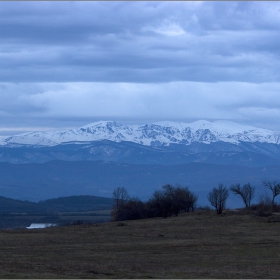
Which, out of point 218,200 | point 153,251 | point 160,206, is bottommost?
point 153,251

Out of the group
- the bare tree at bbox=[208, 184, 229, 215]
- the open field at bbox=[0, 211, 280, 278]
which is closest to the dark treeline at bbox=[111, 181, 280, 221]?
the bare tree at bbox=[208, 184, 229, 215]

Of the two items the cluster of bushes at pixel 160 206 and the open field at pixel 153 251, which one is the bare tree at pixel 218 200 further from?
the open field at pixel 153 251

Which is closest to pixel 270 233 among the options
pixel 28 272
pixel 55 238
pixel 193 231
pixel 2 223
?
pixel 193 231

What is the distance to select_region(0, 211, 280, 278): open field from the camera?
31688mm

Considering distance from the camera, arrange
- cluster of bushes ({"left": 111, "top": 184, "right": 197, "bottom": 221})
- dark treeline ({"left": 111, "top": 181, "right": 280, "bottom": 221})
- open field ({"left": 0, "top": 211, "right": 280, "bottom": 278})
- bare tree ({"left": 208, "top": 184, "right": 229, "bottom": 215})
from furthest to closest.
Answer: cluster of bushes ({"left": 111, "top": 184, "right": 197, "bottom": 221})
dark treeline ({"left": 111, "top": 181, "right": 280, "bottom": 221})
bare tree ({"left": 208, "top": 184, "right": 229, "bottom": 215})
open field ({"left": 0, "top": 211, "right": 280, "bottom": 278})

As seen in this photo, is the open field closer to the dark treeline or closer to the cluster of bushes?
the dark treeline

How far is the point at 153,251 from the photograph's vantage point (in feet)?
144

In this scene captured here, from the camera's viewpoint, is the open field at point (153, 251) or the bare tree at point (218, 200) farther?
the bare tree at point (218, 200)

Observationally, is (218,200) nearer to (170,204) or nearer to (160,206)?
(170,204)

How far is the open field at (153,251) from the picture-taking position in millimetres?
31688

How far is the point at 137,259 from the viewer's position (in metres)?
38.5

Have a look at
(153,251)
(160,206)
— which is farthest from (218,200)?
(153,251)

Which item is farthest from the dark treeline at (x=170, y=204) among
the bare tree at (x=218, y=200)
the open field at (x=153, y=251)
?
the open field at (x=153, y=251)

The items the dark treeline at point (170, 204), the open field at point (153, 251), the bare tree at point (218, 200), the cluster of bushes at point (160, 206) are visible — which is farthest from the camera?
the cluster of bushes at point (160, 206)
